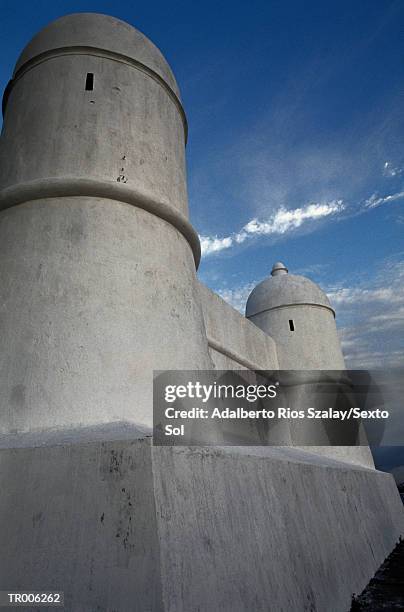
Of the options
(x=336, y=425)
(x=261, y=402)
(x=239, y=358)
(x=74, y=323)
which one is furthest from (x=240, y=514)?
(x=336, y=425)

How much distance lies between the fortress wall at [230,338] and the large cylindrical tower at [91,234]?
1.98 metres

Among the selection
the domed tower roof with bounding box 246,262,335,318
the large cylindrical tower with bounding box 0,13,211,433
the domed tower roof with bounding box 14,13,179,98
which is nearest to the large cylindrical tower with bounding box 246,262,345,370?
the domed tower roof with bounding box 246,262,335,318

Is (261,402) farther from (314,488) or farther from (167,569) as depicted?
(167,569)

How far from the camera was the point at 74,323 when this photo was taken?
9.25 ft

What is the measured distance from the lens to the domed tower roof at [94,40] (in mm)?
4027

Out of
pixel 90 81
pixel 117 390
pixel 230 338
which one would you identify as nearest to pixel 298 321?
pixel 230 338

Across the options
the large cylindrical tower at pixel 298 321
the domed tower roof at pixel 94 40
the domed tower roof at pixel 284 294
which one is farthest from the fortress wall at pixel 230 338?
the domed tower roof at pixel 94 40

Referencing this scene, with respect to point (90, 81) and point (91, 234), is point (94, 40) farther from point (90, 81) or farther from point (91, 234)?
point (91, 234)

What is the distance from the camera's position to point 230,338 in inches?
261

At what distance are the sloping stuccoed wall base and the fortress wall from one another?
3495mm

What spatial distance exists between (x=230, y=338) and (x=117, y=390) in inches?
160

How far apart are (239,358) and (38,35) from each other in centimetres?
489

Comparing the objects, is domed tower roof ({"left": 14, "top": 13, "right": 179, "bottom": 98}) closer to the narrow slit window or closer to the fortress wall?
the narrow slit window

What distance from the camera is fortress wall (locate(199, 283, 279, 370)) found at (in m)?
6.06
